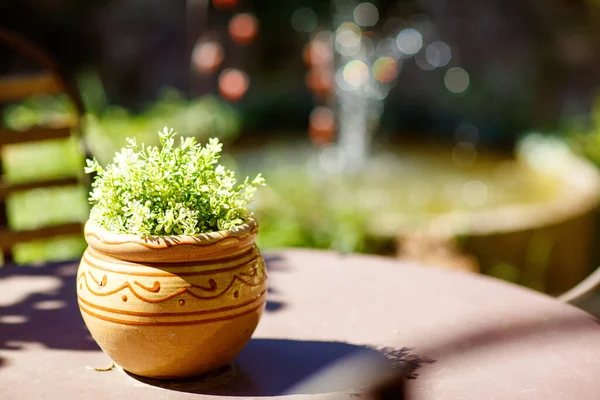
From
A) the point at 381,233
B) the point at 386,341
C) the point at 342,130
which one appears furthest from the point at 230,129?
the point at 386,341

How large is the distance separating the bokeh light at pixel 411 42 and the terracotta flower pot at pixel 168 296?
746 cm

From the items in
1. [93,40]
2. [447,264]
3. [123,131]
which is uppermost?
[93,40]

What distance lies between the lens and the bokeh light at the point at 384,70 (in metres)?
7.62

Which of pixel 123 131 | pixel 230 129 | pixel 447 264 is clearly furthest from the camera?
pixel 230 129

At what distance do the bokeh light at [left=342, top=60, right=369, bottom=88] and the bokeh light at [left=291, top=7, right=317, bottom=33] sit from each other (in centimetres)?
138

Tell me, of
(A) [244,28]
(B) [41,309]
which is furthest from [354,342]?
(A) [244,28]

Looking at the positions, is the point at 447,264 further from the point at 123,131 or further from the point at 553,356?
the point at 123,131

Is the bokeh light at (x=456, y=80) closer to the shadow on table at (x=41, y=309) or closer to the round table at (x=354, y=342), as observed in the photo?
the round table at (x=354, y=342)

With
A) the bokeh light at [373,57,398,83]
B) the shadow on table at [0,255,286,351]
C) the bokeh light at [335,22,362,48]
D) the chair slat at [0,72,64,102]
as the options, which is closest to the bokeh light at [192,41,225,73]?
the chair slat at [0,72,64,102]

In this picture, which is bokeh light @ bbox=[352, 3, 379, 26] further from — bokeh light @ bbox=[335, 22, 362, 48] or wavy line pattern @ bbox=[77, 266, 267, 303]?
wavy line pattern @ bbox=[77, 266, 267, 303]

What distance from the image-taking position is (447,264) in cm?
371

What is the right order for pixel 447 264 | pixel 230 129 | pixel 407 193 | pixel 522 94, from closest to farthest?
1. pixel 447 264
2. pixel 407 193
3. pixel 230 129
4. pixel 522 94

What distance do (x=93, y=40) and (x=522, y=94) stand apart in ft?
15.6

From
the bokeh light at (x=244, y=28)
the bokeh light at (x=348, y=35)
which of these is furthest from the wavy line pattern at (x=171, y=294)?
the bokeh light at (x=348, y=35)
